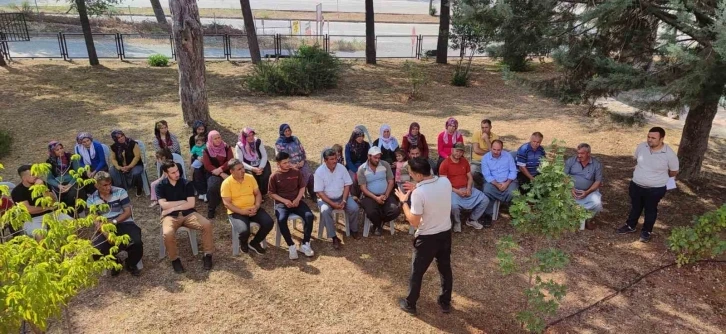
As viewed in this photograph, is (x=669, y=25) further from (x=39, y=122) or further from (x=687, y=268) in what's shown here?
(x=39, y=122)

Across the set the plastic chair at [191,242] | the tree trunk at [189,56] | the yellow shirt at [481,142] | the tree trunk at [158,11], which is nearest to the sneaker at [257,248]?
the plastic chair at [191,242]

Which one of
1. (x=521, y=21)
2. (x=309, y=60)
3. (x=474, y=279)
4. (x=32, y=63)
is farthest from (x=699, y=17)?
(x=32, y=63)

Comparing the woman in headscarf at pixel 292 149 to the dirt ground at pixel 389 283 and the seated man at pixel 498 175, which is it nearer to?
the dirt ground at pixel 389 283

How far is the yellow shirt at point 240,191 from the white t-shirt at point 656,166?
4831 mm

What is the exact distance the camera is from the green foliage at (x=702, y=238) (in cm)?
474

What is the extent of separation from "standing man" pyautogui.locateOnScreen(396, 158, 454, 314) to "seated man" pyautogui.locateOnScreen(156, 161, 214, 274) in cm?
242

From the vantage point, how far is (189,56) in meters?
9.50

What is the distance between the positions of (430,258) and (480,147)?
11.1 feet

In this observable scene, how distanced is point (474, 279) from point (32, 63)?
54.2 feet

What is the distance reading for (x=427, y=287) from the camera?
516cm

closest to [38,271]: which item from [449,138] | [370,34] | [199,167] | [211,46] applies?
[199,167]

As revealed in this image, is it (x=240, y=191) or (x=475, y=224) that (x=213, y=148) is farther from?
(x=475, y=224)

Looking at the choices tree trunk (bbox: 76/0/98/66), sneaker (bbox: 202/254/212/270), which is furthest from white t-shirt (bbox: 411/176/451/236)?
tree trunk (bbox: 76/0/98/66)

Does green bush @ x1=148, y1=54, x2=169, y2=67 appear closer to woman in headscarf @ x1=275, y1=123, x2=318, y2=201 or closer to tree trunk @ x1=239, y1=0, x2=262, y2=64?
tree trunk @ x1=239, y1=0, x2=262, y2=64
